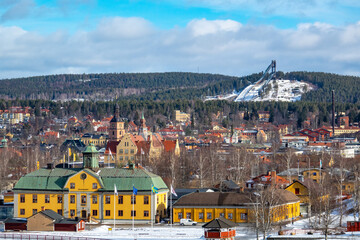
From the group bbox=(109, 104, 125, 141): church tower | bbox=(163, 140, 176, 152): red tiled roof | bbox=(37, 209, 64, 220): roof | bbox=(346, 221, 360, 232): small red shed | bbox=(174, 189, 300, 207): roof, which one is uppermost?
bbox=(109, 104, 125, 141): church tower

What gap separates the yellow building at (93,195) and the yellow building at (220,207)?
309 cm

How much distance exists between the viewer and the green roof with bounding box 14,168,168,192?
80188mm

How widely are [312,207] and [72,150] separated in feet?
336

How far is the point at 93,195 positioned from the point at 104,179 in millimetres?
2117

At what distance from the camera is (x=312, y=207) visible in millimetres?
89938

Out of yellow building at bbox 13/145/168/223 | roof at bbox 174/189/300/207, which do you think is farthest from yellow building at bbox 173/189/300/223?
yellow building at bbox 13/145/168/223

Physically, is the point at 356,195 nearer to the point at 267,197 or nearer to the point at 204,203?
the point at 267,197

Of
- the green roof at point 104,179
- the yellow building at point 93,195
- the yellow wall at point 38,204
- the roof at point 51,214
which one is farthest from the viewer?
the yellow wall at point 38,204

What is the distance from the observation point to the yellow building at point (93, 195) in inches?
3130

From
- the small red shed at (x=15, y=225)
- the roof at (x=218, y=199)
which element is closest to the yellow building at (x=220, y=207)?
the roof at (x=218, y=199)

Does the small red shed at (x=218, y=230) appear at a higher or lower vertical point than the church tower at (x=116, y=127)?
lower

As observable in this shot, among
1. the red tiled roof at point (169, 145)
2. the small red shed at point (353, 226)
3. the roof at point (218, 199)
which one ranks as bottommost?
the small red shed at point (353, 226)

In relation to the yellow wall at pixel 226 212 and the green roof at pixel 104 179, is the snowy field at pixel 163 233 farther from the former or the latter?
the green roof at pixel 104 179

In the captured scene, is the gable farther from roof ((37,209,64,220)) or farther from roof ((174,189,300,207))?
roof ((174,189,300,207))
